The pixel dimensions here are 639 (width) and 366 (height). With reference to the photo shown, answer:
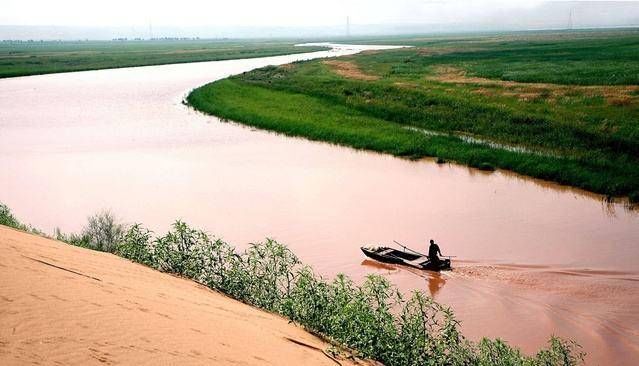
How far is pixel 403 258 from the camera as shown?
13.9 metres

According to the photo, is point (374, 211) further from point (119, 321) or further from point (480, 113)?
point (480, 113)

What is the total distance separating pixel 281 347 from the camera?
6777 mm

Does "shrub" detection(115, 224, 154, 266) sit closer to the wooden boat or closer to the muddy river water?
the muddy river water

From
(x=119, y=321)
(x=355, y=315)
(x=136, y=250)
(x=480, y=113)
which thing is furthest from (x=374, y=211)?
(x=480, y=113)

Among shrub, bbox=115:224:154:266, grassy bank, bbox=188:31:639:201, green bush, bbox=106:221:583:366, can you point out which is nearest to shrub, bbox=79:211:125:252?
shrub, bbox=115:224:154:266

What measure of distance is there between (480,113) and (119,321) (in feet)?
95.2

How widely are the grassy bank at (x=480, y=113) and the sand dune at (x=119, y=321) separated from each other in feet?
53.2

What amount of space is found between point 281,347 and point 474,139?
23.1 metres

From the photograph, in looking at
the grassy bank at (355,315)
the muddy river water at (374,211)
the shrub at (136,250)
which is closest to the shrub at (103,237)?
the shrub at (136,250)

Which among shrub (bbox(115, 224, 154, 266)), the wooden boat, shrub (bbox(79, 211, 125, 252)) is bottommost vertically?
the wooden boat

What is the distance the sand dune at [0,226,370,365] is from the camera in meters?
5.41

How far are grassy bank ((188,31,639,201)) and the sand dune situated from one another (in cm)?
1621

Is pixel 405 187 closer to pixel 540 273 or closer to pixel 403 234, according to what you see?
pixel 403 234

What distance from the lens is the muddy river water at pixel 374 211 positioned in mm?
11797
